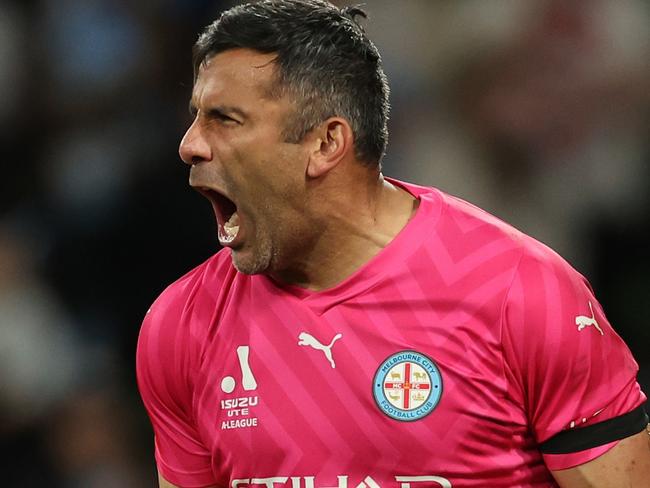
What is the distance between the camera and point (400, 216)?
2.78 m

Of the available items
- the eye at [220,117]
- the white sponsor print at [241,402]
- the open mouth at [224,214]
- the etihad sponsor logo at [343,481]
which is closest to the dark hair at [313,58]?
the eye at [220,117]

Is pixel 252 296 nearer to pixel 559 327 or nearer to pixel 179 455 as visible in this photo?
pixel 179 455

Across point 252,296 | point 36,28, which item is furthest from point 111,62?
point 252,296

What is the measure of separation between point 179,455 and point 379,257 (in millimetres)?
746

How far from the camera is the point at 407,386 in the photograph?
2.59m

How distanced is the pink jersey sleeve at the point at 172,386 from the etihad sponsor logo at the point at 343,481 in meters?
0.25

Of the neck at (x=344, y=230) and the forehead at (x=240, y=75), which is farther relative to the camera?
the neck at (x=344, y=230)

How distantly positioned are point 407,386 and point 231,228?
0.55m

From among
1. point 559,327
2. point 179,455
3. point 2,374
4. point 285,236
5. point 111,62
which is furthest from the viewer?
point 111,62

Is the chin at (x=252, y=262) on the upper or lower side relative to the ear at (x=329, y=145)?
lower

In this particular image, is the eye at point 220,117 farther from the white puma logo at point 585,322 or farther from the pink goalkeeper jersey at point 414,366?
the white puma logo at point 585,322

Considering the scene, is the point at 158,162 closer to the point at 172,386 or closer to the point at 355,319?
the point at 172,386

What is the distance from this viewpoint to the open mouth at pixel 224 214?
2707 mm

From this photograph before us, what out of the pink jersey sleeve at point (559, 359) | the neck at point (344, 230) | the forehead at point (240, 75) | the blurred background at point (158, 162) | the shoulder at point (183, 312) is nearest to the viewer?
the pink jersey sleeve at point (559, 359)
